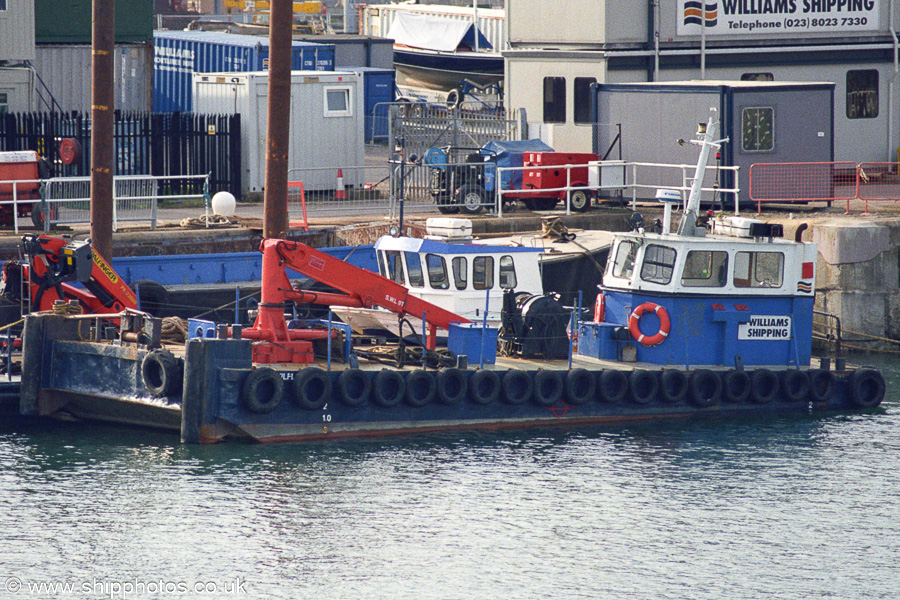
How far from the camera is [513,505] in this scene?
16.2 metres

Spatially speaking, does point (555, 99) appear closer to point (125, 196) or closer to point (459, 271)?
point (125, 196)

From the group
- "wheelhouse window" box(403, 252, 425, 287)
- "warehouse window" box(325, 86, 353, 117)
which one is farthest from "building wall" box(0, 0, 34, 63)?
"wheelhouse window" box(403, 252, 425, 287)

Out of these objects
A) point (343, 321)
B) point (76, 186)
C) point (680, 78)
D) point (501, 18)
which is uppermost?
point (501, 18)

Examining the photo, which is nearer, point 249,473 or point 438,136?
point 249,473

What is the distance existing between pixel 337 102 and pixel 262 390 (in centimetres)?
1434

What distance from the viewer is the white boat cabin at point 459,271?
2050 centimetres

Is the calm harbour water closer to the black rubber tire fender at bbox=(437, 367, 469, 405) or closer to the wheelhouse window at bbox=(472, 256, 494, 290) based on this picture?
the black rubber tire fender at bbox=(437, 367, 469, 405)

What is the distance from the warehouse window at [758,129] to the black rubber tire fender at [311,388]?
13600 millimetres

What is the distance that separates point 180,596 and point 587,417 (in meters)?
8.11

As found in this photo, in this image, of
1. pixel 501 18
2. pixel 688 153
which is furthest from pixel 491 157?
pixel 501 18

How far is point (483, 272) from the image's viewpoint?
2073 cm

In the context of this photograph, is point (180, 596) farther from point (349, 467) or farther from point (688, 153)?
point (688, 153)

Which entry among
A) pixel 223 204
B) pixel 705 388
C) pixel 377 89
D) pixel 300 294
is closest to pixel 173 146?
pixel 223 204

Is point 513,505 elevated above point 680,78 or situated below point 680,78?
below
